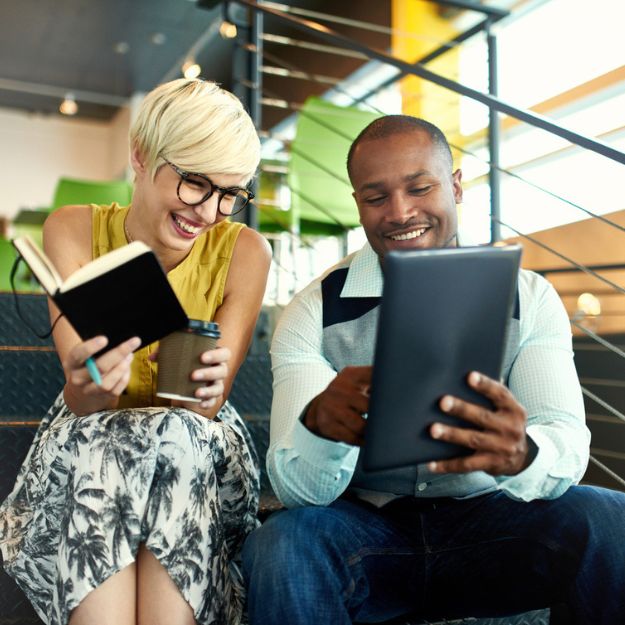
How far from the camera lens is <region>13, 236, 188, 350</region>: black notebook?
1132 mm

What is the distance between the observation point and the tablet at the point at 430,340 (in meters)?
0.99

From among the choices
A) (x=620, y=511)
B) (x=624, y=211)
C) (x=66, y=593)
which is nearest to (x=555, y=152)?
(x=624, y=211)

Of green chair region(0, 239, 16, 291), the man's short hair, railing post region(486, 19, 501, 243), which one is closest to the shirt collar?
the man's short hair

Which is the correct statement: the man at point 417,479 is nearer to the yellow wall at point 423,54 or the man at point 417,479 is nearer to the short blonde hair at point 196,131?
the short blonde hair at point 196,131

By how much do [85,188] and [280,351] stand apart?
3.27m

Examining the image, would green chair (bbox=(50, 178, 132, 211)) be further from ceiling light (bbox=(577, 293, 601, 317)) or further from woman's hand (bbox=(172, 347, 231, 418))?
woman's hand (bbox=(172, 347, 231, 418))

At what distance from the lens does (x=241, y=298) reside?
1689 millimetres

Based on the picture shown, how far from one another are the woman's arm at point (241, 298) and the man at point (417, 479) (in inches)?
7.2

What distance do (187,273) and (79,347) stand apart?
51cm

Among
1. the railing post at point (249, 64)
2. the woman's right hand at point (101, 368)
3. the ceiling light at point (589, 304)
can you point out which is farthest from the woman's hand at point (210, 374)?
the ceiling light at point (589, 304)

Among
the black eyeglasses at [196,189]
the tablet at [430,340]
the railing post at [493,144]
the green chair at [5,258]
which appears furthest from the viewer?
the green chair at [5,258]

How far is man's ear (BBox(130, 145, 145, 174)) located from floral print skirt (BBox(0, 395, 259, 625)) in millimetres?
549

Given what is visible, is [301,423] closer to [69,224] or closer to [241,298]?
[241,298]

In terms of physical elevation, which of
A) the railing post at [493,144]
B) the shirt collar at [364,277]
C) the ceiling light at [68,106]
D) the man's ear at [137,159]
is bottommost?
the shirt collar at [364,277]
